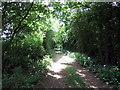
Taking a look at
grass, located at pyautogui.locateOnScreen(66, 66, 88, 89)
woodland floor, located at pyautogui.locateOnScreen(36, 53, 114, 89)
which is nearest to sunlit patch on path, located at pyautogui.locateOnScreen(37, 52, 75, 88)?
woodland floor, located at pyautogui.locateOnScreen(36, 53, 114, 89)

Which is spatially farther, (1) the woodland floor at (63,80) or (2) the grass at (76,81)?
(1) the woodland floor at (63,80)

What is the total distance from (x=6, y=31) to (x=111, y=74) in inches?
260

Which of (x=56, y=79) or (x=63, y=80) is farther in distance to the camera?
(x=56, y=79)

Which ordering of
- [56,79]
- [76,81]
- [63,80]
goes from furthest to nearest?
[56,79] → [63,80] → [76,81]

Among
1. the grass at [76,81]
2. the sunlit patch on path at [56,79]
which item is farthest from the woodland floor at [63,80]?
the grass at [76,81]

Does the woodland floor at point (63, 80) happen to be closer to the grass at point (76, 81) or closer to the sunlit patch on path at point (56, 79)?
the sunlit patch on path at point (56, 79)

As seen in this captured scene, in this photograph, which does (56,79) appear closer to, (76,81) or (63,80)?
(63,80)

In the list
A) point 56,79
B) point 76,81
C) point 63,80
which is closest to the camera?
point 76,81

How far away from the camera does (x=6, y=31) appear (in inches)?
219

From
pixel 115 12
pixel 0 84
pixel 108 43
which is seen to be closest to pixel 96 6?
pixel 115 12

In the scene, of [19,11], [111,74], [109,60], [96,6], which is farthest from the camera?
[109,60]

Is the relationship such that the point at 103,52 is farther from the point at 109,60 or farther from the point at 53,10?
the point at 53,10

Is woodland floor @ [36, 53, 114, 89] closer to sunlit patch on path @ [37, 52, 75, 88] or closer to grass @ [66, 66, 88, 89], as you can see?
sunlit patch on path @ [37, 52, 75, 88]

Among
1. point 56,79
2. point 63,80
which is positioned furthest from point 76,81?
point 56,79
